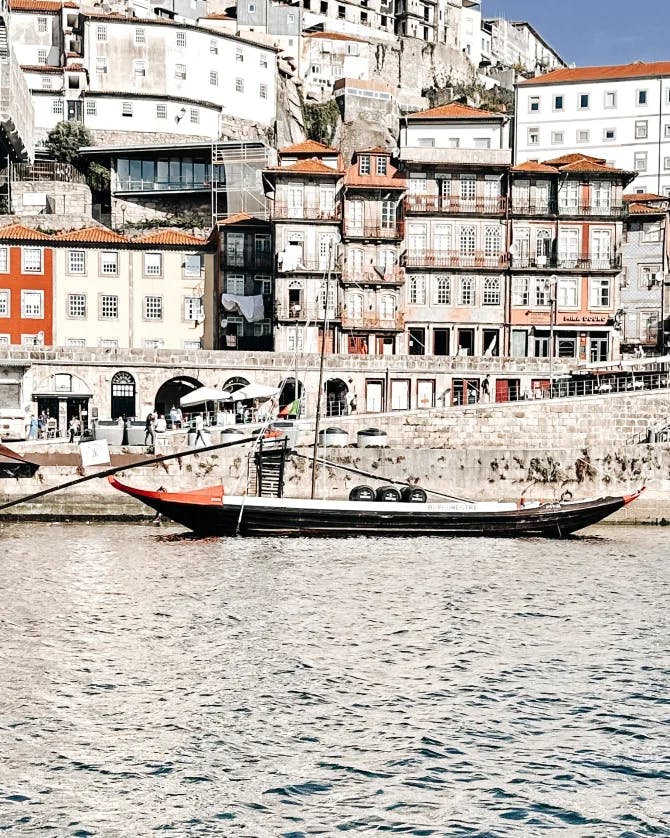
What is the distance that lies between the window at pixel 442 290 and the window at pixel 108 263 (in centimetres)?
1717

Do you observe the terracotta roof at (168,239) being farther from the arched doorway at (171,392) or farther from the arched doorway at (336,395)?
the arched doorway at (336,395)

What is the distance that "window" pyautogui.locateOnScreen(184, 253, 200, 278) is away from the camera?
65250 mm

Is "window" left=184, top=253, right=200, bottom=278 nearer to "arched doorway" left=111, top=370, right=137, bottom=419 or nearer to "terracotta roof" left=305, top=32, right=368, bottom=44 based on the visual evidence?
"arched doorway" left=111, top=370, right=137, bottom=419

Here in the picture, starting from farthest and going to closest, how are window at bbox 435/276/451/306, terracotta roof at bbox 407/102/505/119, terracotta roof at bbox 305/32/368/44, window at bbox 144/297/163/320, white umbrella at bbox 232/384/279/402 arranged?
terracotta roof at bbox 305/32/368/44
terracotta roof at bbox 407/102/505/119
window at bbox 435/276/451/306
window at bbox 144/297/163/320
white umbrella at bbox 232/384/279/402

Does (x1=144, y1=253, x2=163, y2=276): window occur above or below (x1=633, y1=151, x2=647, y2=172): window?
below

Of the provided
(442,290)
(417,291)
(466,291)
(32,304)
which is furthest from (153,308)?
(466,291)

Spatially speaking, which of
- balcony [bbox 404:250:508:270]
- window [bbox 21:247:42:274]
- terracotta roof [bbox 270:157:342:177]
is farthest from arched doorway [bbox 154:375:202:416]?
balcony [bbox 404:250:508:270]

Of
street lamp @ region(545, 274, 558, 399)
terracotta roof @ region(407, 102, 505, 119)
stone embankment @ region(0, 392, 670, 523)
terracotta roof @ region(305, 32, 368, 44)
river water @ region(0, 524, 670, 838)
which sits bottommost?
river water @ region(0, 524, 670, 838)

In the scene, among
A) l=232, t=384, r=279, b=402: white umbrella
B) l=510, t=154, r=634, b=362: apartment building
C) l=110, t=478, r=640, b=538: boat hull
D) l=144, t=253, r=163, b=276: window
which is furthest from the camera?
l=510, t=154, r=634, b=362: apartment building

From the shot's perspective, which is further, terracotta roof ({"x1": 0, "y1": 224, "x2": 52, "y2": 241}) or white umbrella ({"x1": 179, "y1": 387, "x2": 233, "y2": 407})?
terracotta roof ({"x1": 0, "y1": 224, "x2": 52, "y2": 241})

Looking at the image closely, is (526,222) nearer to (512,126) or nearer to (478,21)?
(512,126)

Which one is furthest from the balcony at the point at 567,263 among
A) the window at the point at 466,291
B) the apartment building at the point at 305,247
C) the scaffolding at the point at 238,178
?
the scaffolding at the point at 238,178

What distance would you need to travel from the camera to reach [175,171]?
76.2 meters

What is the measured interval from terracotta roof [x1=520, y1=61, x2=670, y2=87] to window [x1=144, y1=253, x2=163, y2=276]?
41.5 meters
